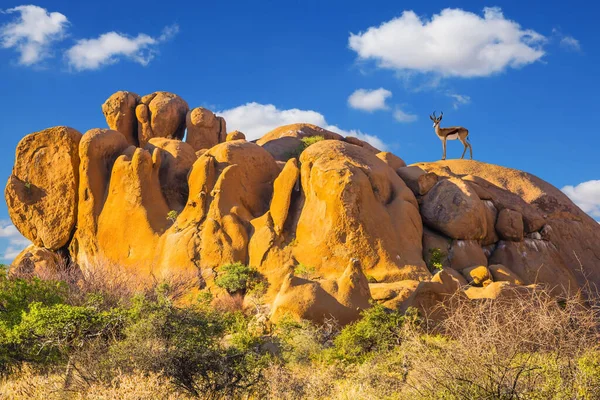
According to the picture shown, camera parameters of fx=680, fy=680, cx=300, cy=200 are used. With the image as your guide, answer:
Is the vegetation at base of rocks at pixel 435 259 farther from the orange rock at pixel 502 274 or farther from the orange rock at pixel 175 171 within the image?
the orange rock at pixel 175 171

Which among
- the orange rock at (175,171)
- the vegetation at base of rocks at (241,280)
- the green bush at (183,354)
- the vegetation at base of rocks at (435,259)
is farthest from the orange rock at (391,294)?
the orange rock at (175,171)

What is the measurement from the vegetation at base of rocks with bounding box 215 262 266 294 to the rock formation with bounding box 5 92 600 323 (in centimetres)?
29

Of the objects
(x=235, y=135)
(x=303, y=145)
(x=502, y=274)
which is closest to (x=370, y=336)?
(x=502, y=274)

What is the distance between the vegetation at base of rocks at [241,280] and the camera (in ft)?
77.8

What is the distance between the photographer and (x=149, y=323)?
12.8 meters

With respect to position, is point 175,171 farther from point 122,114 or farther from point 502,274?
point 502,274

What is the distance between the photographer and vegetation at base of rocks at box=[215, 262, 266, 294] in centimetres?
2372

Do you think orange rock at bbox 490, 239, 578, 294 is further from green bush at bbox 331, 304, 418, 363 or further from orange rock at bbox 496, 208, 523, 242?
green bush at bbox 331, 304, 418, 363

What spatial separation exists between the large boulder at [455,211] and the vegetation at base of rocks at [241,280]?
7491mm

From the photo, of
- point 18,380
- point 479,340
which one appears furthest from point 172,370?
point 479,340

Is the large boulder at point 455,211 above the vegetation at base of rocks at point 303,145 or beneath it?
beneath

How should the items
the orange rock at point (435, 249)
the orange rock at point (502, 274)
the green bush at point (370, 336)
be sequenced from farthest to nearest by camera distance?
the orange rock at point (435, 249)
the orange rock at point (502, 274)
the green bush at point (370, 336)

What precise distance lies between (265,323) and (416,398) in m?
10.2

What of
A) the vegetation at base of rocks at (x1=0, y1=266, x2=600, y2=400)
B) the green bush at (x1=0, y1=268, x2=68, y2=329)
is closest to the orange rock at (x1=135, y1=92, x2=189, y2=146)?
the green bush at (x1=0, y1=268, x2=68, y2=329)
